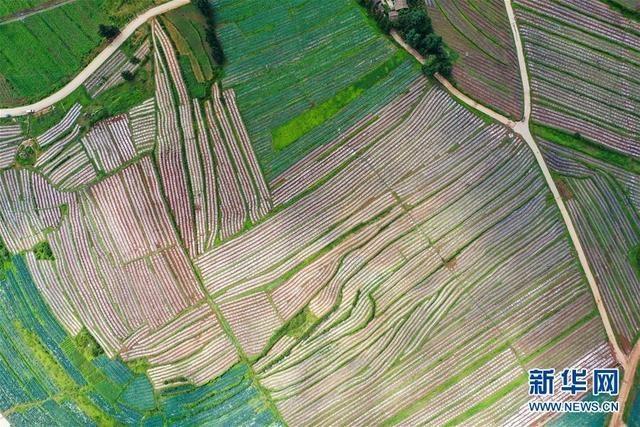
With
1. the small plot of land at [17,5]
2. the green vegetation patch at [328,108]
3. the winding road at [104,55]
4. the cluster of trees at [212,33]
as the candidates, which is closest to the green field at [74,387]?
the winding road at [104,55]

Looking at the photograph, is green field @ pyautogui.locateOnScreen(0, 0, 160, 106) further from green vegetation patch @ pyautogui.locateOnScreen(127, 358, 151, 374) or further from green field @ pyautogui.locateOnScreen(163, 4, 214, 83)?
green vegetation patch @ pyautogui.locateOnScreen(127, 358, 151, 374)

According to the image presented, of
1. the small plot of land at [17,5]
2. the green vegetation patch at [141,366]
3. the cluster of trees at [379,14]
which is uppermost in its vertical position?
the small plot of land at [17,5]

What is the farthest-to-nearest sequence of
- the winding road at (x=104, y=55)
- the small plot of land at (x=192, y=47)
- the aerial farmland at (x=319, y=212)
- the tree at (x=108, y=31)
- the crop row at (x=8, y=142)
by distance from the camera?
the crop row at (x=8, y=142) → the winding road at (x=104, y=55) → the small plot of land at (x=192, y=47) → the tree at (x=108, y=31) → the aerial farmland at (x=319, y=212)

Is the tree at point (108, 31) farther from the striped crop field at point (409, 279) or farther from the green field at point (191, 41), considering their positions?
the striped crop field at point (409, 279)

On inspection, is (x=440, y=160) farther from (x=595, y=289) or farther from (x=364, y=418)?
(x=364, y=418)

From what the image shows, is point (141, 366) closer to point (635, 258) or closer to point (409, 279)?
point (409, 279)

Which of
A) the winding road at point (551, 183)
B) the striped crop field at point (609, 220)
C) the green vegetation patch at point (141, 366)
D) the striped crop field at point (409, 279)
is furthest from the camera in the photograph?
the green vegetation patch at point (141, 366)

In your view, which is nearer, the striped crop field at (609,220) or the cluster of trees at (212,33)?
the striped crop field at (609,220)
